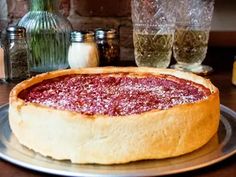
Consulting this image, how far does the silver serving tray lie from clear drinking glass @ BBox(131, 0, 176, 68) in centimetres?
50

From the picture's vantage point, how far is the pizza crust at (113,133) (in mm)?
664

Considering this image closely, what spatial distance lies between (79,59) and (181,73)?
0.33 m

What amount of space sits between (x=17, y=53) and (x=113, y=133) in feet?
1.87

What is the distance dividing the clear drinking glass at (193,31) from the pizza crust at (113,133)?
22.4 inches

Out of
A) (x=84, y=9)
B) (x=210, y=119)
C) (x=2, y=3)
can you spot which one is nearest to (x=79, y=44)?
(x=84, y=9)

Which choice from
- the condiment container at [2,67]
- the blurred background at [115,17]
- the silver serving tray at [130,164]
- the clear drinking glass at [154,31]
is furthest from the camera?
the blurred background at [115,17]

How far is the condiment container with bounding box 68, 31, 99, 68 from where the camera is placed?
119 cm

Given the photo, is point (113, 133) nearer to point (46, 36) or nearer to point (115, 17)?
point (46, 36)

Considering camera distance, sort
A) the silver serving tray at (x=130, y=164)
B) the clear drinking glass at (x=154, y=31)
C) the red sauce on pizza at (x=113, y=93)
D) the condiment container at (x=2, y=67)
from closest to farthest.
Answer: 1. the silver serving tray at (x=130, y=164)
2. the red sauce on pizza at (x=113, y=93)
3. the condiment container at (x=2, y=67)
4. the clear drinking glass at (x=154, y=31)

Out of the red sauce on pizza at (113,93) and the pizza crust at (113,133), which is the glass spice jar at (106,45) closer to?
the red sauce on pizza at (113,93)

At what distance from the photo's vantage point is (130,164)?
0.67 metres

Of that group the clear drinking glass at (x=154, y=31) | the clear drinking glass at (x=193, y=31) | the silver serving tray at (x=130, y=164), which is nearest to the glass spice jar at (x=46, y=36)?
the clear drinking glass at (x=154, y=31)

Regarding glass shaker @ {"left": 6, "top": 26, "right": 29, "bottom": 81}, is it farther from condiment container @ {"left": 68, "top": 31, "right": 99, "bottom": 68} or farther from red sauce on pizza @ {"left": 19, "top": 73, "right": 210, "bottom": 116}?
red sauce on pizza @ {"left": 19, "top": 73, "right": 210, "bottom": 116}

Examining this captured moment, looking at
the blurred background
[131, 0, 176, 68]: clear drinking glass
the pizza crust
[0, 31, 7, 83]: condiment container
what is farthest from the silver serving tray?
the blurred background
